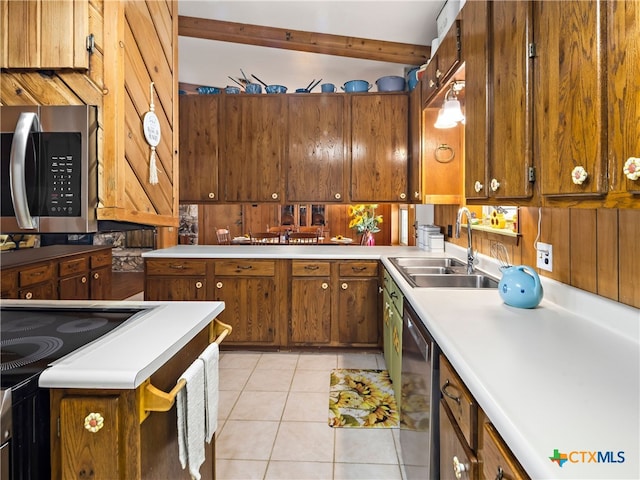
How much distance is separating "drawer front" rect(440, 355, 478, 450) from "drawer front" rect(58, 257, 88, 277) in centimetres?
419

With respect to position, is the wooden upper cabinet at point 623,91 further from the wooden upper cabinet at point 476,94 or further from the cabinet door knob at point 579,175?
the wooden upper cabinet at point 476,94

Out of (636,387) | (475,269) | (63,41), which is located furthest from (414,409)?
(63,41)

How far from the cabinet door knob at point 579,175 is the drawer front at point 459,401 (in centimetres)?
61

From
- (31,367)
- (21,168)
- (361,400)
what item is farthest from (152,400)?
(361,400)

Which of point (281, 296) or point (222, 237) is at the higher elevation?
point (222, 237)

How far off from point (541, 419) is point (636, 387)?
32cm

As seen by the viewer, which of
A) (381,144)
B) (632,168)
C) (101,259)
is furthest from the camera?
(101,259)

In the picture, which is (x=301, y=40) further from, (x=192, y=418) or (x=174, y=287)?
(x=192, y=418)

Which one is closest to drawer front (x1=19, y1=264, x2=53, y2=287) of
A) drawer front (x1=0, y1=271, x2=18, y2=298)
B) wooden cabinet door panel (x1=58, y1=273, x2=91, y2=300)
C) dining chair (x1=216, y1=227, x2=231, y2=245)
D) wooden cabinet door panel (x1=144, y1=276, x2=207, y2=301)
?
drawer front (x1=0, y1=271, x2=18, y2=298)

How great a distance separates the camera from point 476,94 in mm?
1817

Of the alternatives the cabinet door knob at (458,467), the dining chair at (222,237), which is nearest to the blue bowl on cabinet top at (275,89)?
the cabinet door knob at (458,467)

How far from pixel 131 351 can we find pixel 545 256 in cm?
170

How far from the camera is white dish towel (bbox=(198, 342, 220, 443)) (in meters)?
1.32

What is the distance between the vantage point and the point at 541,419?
77 centimetres
